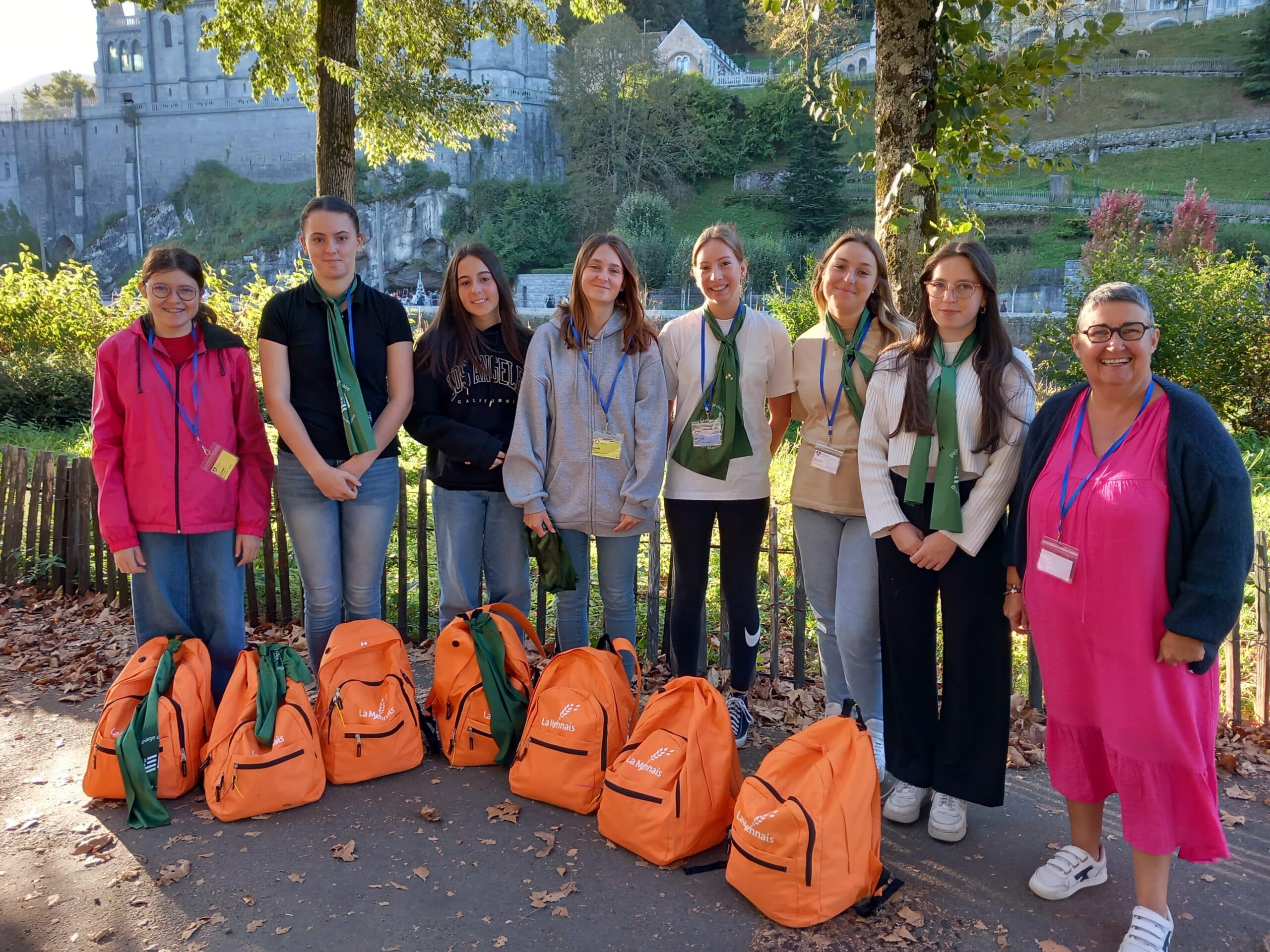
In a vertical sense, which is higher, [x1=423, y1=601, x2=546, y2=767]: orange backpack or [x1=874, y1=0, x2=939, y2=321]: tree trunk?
[x1=874, y1=0, x2=939, y2=321]: tree trunk

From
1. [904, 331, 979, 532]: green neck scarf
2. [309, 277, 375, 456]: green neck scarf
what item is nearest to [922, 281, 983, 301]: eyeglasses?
[904, 331, 979, 532]: green neck scarf

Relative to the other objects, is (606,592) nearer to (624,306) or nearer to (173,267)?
(624,306)

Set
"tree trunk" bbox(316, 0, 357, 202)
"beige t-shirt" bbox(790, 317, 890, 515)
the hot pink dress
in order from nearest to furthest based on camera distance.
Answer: the hot pink dress → "beige t-shirt" bbox(790, 317, 890, 515) → "tree trunk" bbox(316, 0, 357, 202)

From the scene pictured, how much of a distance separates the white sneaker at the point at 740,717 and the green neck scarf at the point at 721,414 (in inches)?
38.8

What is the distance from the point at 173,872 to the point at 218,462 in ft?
4.79

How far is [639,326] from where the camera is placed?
11.2ft

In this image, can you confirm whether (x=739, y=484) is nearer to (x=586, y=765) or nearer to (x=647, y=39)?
(x=586, y=765)

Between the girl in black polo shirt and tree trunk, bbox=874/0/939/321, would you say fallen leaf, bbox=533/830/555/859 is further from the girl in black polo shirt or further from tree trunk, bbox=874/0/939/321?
tree trunk, bbox=874/0/939/321

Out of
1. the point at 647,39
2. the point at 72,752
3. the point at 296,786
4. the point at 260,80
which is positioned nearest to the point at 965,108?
the point at 296,786

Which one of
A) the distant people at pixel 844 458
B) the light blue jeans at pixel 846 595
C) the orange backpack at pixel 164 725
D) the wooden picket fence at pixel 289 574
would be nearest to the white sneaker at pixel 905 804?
the distant people at pixel 844 458

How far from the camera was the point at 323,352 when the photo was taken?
338 centimetres

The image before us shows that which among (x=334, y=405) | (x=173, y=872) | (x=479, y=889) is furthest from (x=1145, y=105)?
(x=173, y=872)

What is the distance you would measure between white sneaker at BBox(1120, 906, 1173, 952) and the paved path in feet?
0.31

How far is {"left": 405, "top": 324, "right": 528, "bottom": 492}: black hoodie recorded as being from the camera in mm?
3520
